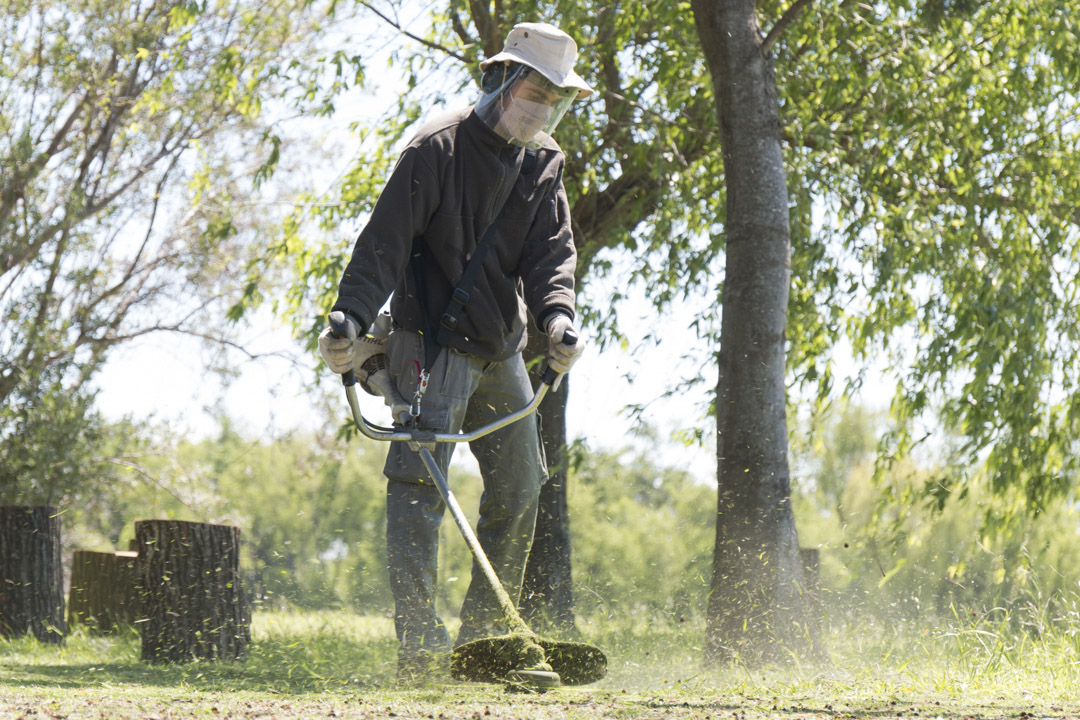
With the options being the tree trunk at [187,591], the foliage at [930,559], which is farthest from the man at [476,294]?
the tree trunk at [187,591]

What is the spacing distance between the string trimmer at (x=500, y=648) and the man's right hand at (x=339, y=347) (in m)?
0.02

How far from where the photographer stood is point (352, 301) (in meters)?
3.46

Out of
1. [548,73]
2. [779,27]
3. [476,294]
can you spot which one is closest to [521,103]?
[548,73]

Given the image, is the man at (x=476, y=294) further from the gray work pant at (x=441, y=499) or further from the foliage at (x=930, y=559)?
the foliage at (x=930, y=559)

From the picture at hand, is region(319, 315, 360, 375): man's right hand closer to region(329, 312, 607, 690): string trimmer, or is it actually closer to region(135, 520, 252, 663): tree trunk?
region(329, 312, 607, 690): string trimmer

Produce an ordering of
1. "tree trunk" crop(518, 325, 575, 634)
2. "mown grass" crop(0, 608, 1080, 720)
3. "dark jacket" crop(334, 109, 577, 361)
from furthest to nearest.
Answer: "tree trunk" crop(518, 325, 575, 634) → "dark jacket" crop(334, 109, 577, 361) → "mown grass" crop(0, 608, 1080, 720)

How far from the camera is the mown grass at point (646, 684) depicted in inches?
112

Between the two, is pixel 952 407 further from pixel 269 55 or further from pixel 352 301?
pixel 269 55

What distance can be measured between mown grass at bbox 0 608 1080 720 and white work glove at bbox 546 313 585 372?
1.11 meters

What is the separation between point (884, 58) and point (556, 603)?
4383 mm

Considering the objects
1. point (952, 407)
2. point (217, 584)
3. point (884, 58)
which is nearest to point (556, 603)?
point (217, 584)

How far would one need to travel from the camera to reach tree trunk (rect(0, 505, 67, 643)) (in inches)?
285

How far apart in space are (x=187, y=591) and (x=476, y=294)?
3152 millimetres

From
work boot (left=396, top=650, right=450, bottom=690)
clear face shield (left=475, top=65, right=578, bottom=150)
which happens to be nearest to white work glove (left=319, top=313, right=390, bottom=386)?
clear face shield (left=475, top=65, right=578, bottom=150)
